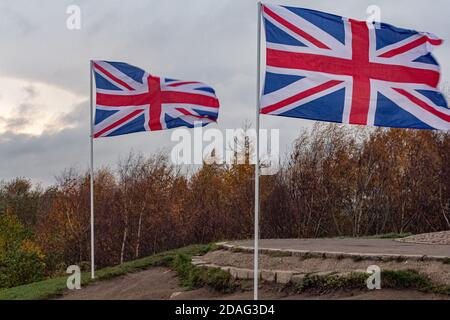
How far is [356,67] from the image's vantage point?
33.5ft

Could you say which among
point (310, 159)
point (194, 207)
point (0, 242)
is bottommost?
point (0, 242)

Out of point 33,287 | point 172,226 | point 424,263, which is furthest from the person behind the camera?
point 172,226

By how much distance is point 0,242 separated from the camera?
1580 inches

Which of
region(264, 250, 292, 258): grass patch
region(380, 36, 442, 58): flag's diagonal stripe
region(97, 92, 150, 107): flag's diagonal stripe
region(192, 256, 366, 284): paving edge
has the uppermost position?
region(380, 36, 442, 58): flag's diagonal stripe

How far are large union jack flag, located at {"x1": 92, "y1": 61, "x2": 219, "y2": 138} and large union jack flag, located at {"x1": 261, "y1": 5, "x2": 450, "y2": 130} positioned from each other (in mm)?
5152

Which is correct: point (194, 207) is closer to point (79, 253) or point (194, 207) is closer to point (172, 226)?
point (172, 226)

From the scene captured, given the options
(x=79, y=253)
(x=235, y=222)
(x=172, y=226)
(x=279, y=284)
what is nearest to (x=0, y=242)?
(x=79, y=253)

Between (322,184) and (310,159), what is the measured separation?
162cm

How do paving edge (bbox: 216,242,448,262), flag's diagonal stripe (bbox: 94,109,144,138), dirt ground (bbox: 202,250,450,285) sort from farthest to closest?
1. flag's diagonal stripe (bbox: 94,109,144,138)
2. paving edge (bbox: 216,242,448,262)
3. dirt ground (bbox: 202,250,450,285)

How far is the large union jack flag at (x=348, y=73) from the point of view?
9.95 metres

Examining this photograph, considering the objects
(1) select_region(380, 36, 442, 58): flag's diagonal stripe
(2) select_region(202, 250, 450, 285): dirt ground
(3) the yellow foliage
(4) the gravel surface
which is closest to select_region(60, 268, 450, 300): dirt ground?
(2) select_region(202, 250, 450, 285): dirt ground

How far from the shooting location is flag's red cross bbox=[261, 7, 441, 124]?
32.9 feet

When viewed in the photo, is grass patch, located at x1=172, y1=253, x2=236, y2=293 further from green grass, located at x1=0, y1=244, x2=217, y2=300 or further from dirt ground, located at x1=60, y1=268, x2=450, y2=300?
green grass, located at x1=0, y1=244, x2=217, y2=300

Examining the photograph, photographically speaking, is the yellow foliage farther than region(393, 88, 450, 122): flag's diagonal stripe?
Yes
